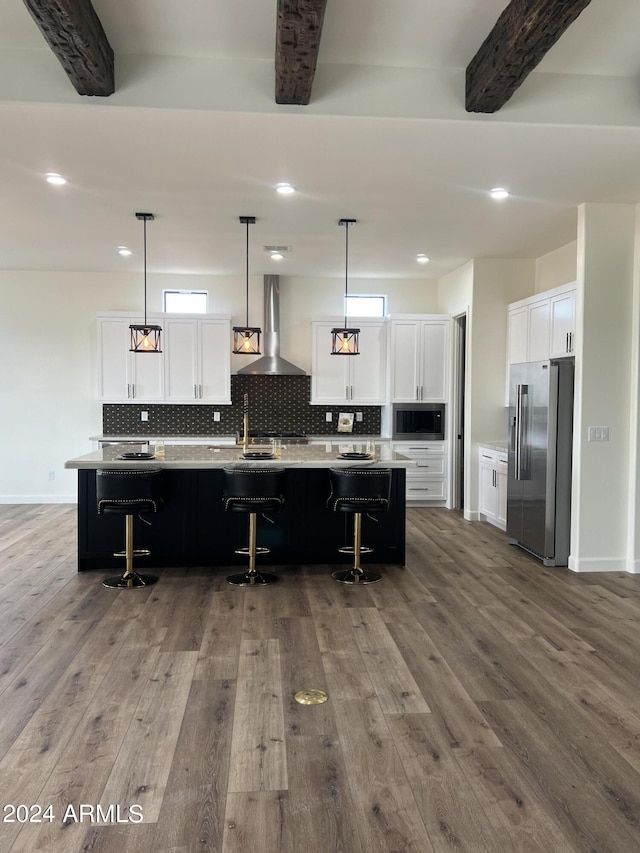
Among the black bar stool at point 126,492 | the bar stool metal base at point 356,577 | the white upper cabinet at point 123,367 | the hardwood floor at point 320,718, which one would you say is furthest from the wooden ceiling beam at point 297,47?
the white upper cabinet at point 123,367

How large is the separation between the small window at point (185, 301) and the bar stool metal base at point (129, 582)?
4.24 meters

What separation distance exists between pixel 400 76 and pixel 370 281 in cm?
484

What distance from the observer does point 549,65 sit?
3387 mm

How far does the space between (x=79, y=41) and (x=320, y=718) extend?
3.15m

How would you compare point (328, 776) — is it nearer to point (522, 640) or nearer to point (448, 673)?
point (448, 673)

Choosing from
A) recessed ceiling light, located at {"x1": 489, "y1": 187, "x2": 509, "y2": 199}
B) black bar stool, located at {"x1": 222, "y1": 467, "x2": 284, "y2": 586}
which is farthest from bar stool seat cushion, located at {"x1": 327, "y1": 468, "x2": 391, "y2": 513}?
recessed ceiling light, located at {"x1": 489, "y1": 187, "x2": 509, "y2": 199}

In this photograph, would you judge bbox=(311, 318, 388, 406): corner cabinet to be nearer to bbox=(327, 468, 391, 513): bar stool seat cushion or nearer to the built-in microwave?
the built-in microwave

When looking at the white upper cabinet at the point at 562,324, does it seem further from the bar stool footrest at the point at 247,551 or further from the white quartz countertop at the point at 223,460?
the bar stool footrest at the point at 247,551

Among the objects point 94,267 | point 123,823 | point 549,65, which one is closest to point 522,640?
point 123,823

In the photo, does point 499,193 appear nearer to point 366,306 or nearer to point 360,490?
point 360,490

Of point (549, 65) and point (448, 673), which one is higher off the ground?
point (549, 65)

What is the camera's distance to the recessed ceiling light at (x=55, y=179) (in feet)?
Result: 14.0

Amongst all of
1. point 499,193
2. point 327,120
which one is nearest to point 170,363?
point 499,193

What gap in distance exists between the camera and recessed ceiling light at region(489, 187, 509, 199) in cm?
451
